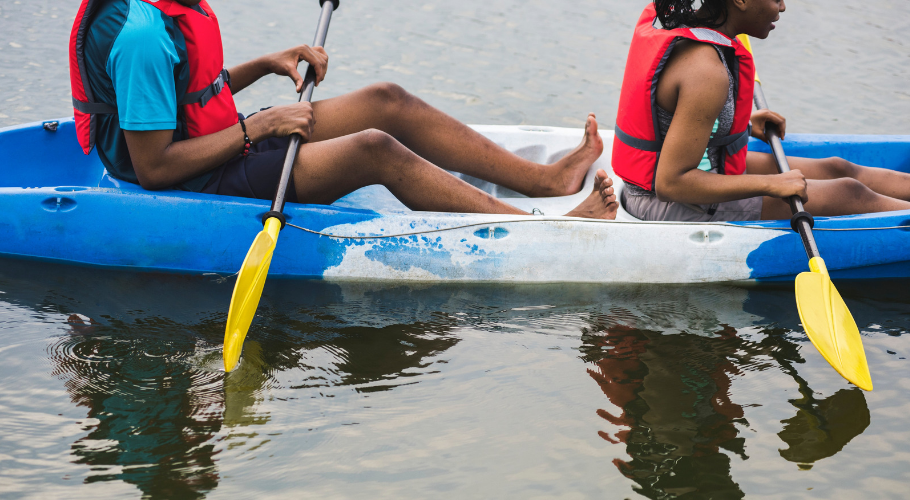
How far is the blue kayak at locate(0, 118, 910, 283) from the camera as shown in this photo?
2543mm

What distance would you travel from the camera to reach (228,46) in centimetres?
552

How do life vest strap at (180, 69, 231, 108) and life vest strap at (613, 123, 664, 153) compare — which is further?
life vest strap at (613, 123, 664, 153)

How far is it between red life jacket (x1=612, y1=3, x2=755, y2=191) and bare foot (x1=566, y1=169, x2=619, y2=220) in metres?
0.07

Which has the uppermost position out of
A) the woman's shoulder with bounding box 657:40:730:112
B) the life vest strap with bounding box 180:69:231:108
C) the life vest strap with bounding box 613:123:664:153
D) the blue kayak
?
the woman's shoulder with bounding box 657:40:730:112

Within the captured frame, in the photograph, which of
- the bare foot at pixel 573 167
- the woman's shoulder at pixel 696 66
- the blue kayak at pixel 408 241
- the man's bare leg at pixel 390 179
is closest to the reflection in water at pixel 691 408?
the blue kayak at pixel 408 241

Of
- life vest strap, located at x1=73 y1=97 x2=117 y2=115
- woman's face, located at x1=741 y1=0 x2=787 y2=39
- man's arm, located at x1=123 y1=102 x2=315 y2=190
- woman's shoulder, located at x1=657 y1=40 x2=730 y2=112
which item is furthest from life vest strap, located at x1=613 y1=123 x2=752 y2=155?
life vest strap, located at x1=73 y1=97 x2=117 y2=115

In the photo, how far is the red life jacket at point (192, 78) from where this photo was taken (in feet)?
7.32

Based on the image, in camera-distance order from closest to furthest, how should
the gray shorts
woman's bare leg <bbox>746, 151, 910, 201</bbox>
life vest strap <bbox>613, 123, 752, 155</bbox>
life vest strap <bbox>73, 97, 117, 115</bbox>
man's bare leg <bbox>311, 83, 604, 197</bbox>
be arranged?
1. life vest strap <bbox>73, 97, 117, 115</bbox>
2. life vest strap <bbox>613, 123, 752, 155</bbox>
3. the gray shorts
4. man's bare leg <bbox>311, 83, 604, 197</bbox>
5. woman's bare leg <bbox>746, 151, 910, 201</bbox>

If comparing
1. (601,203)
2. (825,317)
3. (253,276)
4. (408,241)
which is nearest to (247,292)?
(253,276)

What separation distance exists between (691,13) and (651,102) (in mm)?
289

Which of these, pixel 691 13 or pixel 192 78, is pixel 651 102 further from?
pixel 192 78

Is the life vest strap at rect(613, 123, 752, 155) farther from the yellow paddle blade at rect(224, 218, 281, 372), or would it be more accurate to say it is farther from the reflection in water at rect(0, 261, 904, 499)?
the yellow paddle blade at rect(224, 218, 281, 372)

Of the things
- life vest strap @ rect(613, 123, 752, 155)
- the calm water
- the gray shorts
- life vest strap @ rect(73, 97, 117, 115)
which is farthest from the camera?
the gray shorts

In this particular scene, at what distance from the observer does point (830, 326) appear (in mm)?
2289
